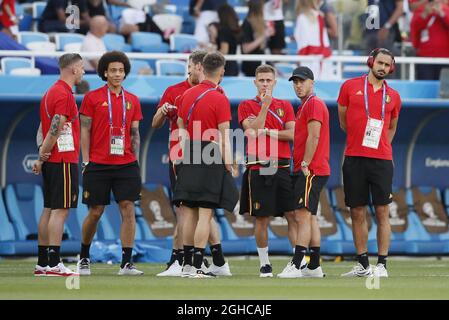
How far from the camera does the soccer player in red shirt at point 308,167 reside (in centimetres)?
1434

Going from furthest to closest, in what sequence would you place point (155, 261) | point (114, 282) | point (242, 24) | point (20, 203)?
1. point (242, 24)
2. point (20, 203)
3. point (155, 261)
4. point (114, 282)

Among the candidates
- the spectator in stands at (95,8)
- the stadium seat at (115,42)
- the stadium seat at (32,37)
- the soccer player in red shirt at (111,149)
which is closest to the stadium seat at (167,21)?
the stadium seat at (115,42)

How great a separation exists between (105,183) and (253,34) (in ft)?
22.5

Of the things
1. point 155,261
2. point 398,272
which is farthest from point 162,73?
point 398,272

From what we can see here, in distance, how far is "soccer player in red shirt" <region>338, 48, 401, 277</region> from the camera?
14.6 meters

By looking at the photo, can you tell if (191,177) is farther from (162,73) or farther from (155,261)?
(162,73)

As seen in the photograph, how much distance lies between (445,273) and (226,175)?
3.28 m

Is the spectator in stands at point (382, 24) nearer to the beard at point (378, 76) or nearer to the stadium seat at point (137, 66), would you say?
the stadium seat at point (137, 66)

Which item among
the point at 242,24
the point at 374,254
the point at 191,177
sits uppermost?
the point at 242,24

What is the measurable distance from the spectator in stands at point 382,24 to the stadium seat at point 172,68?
10.8ft

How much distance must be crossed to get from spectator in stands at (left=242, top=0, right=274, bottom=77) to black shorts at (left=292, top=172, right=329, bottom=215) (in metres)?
6.61

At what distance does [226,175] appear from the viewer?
46.2ft

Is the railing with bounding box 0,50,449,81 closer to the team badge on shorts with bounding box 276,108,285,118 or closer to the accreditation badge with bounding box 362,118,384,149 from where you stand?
the team badge on shorts with bounding box 276,108,285,118

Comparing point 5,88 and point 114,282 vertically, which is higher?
point 5,88
